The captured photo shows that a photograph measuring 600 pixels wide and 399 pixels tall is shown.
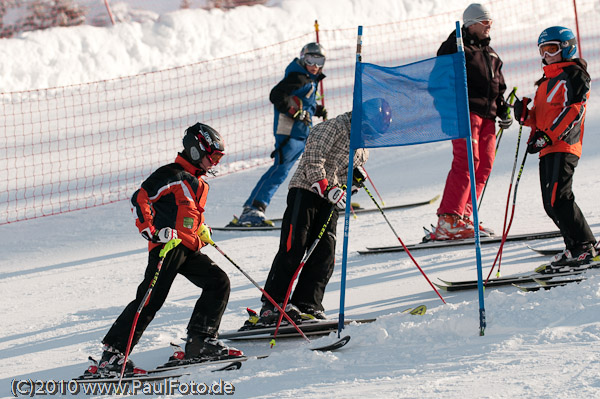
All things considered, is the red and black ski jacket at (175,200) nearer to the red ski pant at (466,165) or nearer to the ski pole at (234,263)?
the ski pole at (234,263)

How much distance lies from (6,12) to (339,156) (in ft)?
49.9

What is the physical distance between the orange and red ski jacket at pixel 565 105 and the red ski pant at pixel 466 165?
1.08 metres

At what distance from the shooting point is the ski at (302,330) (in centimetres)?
516

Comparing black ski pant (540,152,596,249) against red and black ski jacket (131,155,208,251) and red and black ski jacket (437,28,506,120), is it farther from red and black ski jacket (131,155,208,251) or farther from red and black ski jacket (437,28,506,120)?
red and black ski jacket (131,155,208,251)

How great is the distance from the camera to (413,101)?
480 cm

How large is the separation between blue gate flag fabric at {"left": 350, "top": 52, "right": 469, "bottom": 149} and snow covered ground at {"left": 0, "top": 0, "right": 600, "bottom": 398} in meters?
1.05

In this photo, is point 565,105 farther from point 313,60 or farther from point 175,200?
point 313,60

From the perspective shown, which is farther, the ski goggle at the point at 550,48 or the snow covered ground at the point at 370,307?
the ski goggle at the point at 550,48

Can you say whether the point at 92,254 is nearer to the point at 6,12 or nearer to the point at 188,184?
the point at 188,184

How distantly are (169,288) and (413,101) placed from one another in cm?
173

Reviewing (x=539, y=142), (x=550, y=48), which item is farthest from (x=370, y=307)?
(x=550, y=48)

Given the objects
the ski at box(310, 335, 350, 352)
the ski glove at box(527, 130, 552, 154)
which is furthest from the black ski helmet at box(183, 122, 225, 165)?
the ski glove at box(527, 130, 552, 154)

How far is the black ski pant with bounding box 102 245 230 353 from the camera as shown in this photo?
471 centimetres

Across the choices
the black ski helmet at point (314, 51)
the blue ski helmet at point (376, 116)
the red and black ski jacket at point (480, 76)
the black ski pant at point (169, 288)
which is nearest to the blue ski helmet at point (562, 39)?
the red and black ski jacket at point (480, 76)
